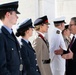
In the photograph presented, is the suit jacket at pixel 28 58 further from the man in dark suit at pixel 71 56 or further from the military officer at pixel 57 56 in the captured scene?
the military officer at pixel 57 56

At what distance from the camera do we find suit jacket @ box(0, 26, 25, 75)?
207 cm

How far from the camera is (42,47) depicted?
10.9 ft

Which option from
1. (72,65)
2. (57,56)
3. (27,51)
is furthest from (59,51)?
(27,51)

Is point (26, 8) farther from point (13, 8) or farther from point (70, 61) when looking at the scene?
point (13, 8)

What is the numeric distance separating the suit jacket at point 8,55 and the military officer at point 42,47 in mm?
1039

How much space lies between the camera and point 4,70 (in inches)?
80.9

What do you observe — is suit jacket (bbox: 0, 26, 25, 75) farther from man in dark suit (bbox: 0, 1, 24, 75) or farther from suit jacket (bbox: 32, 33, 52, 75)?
suit jacket (bbox: 32, 33, 52, 75)

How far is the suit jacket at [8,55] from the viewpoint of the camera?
6.79 ft

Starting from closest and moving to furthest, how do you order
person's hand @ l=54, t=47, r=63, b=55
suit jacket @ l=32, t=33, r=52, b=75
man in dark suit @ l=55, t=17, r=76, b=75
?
1. man in dark suit @ l=55, t=17, r=76, b=75
2. suit jacket @ l=32, t=33, r=52, b=75
3. person's hand @ l=54, t=47, r=63, b=55

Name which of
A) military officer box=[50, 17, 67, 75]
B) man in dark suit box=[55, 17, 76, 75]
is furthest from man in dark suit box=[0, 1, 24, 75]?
military officer box=[50, 17, 67, 75]

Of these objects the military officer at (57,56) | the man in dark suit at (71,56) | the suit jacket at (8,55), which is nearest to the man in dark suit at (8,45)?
the suit jacket at (8,55)

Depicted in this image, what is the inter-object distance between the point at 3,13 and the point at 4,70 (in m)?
0.52

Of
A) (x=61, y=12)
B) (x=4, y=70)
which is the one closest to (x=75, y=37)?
(x=4, y=70)

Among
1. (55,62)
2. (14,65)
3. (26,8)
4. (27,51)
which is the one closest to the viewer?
(14,65)
